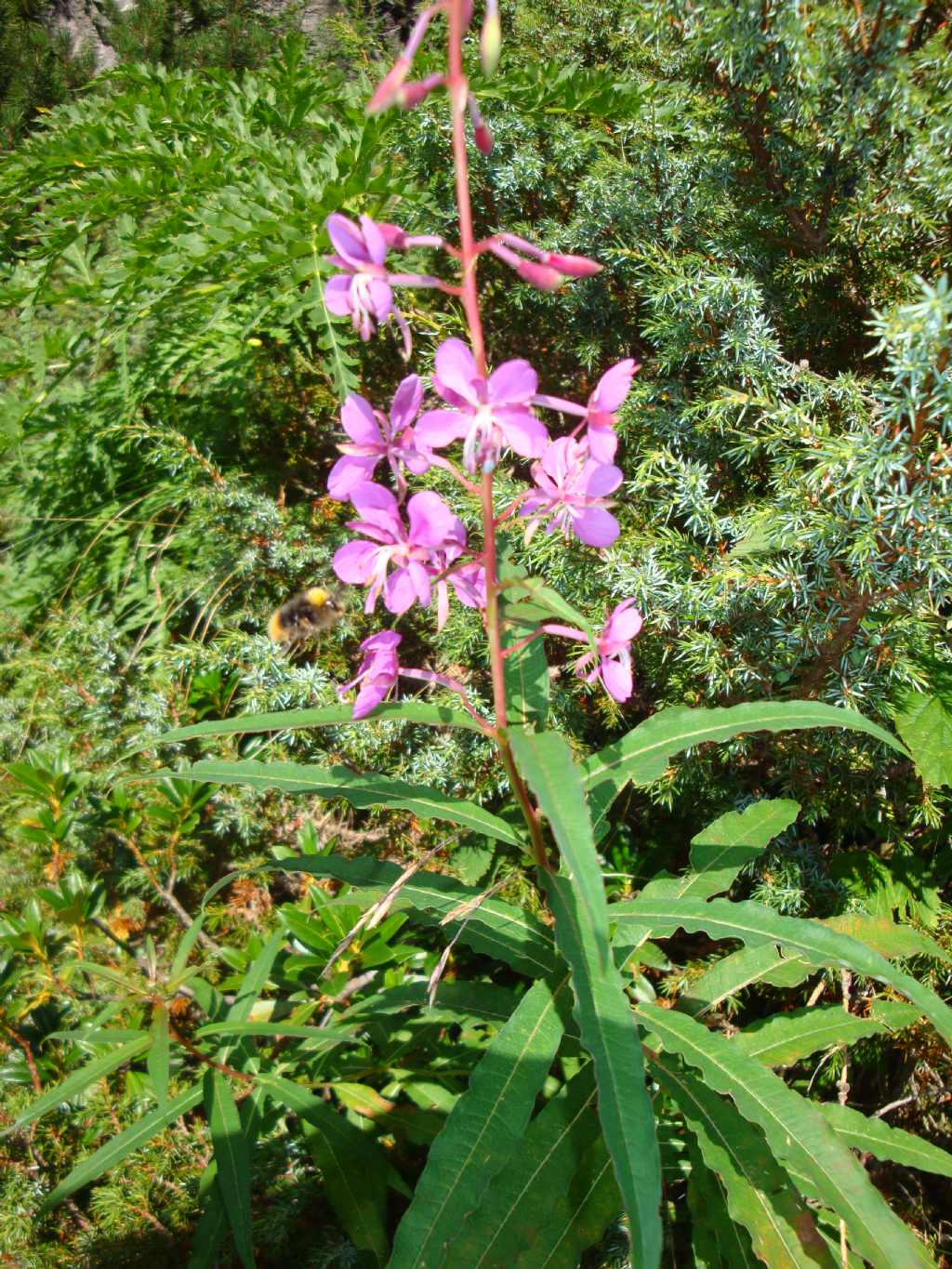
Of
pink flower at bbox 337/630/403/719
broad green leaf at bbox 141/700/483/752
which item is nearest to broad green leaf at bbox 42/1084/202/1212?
broad green leaf at bbox 141/700/483/752

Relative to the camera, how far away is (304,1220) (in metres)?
1.94

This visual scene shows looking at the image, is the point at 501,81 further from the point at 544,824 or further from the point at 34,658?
the point at 34,658

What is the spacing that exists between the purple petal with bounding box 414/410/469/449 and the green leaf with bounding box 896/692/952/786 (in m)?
1.20

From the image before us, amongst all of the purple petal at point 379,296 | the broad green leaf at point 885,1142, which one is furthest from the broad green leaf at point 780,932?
the purple petal at point 379,296

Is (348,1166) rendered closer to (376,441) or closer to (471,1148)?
(471,1148)

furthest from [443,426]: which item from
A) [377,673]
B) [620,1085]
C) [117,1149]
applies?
[117,1149]

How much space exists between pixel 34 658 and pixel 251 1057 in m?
1.55

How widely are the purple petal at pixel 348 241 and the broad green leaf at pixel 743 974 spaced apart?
55.7 inches

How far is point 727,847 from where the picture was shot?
1720mm

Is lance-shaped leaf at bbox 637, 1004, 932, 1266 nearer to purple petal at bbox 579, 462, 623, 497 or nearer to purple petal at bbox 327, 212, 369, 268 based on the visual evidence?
purple petal at bbox 579, 462, 623, 497

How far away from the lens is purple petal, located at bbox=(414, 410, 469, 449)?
1.05m

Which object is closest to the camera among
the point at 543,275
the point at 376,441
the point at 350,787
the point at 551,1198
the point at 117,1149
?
the point at 543,275

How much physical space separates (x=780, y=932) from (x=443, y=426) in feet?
2.87

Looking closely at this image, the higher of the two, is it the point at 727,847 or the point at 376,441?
the point at 376,441
